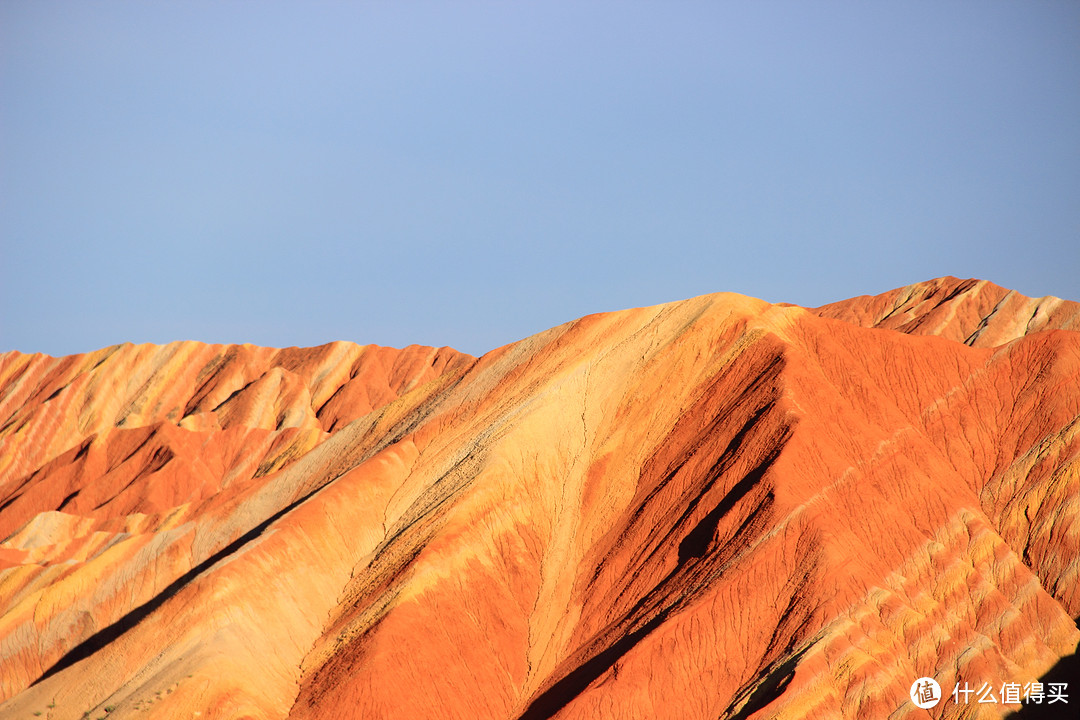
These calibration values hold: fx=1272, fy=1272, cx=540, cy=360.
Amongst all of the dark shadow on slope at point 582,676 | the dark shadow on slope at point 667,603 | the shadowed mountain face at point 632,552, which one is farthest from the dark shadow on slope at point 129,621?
the dark shadow on slope at point 667,603

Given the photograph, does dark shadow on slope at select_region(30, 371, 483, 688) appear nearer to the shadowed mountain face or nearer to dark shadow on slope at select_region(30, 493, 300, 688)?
dark shadow on slope at select_region(30, 493, 300, 688)

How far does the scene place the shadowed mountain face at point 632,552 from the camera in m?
45.2

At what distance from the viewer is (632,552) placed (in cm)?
5353

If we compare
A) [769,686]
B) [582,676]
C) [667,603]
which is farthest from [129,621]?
[769,686]

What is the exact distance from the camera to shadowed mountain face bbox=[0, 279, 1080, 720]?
148ft

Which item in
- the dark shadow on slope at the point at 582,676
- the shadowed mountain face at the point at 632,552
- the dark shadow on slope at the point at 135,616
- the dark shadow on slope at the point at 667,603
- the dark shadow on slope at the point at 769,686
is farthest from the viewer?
the dark shadow on slope at the point at 135,616

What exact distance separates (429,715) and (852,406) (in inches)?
931

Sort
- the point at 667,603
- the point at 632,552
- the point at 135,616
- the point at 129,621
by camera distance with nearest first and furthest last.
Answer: the point at 667,603 < the point at 632,552 < the point at 129,621 < the point at 135,616

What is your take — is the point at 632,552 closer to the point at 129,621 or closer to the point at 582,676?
the point at 582,676

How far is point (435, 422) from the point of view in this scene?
65.9 m

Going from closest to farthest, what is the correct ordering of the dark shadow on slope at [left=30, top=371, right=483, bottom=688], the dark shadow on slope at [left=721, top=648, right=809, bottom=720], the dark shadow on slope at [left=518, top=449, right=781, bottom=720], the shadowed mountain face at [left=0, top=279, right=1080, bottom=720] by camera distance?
the dark shadow on slope at [left=721, top=648, right=809, bottom=720] < the shadowed mountain face at [left=0, top=279, right=1080, bottom=720] < the dark shadow on slope at [left=518, top=449, right=781, bottom=720] < the dark shadow on slope at [left=30, top=371, right=483, bottom=688]

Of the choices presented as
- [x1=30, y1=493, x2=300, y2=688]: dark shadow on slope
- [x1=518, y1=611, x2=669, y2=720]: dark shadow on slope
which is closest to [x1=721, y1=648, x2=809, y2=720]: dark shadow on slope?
[x1=518, y1=611, x2=669, y2=720]: dark shadow on slope

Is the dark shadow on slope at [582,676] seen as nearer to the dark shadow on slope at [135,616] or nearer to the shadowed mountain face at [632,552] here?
the shadowed mountain face at [632,552]

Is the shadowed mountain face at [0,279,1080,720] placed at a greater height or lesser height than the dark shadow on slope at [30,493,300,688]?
lesser
